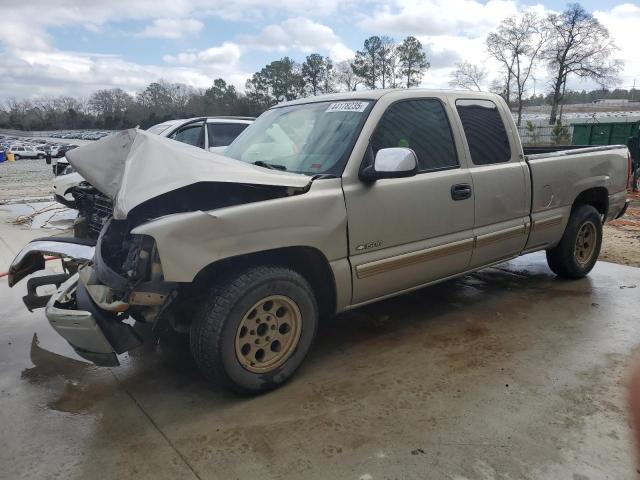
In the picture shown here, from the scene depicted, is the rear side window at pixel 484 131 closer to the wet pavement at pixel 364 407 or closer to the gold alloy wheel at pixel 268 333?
the wet pavement at pixel 364 407

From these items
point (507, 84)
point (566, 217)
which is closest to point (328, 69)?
point (507, 84)

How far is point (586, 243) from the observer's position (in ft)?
17.4

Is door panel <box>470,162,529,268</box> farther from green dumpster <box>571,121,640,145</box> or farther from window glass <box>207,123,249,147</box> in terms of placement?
green dumpster <box>571,121,640,145</box>

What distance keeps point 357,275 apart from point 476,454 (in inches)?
51.0

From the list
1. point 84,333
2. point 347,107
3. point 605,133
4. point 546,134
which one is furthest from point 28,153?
point 84,333

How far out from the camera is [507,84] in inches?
2440

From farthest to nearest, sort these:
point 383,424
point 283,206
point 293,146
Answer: point 293,146 → point 283,206 → point 383,424

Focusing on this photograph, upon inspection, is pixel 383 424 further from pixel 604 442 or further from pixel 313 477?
pixel 604 442

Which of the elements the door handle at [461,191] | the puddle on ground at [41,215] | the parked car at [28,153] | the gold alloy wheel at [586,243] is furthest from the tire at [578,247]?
the parked car at [28,153]

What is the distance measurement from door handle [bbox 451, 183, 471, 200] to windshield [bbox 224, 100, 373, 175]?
2.99 ft

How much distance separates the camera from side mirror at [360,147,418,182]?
10.3ft

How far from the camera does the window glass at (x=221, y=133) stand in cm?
877

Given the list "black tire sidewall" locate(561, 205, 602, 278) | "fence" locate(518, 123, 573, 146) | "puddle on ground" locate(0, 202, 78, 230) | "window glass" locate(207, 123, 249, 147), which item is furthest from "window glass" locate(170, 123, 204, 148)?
"fence" locate(518, 123, 573, 146)

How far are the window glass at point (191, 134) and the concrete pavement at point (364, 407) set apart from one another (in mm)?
4959
